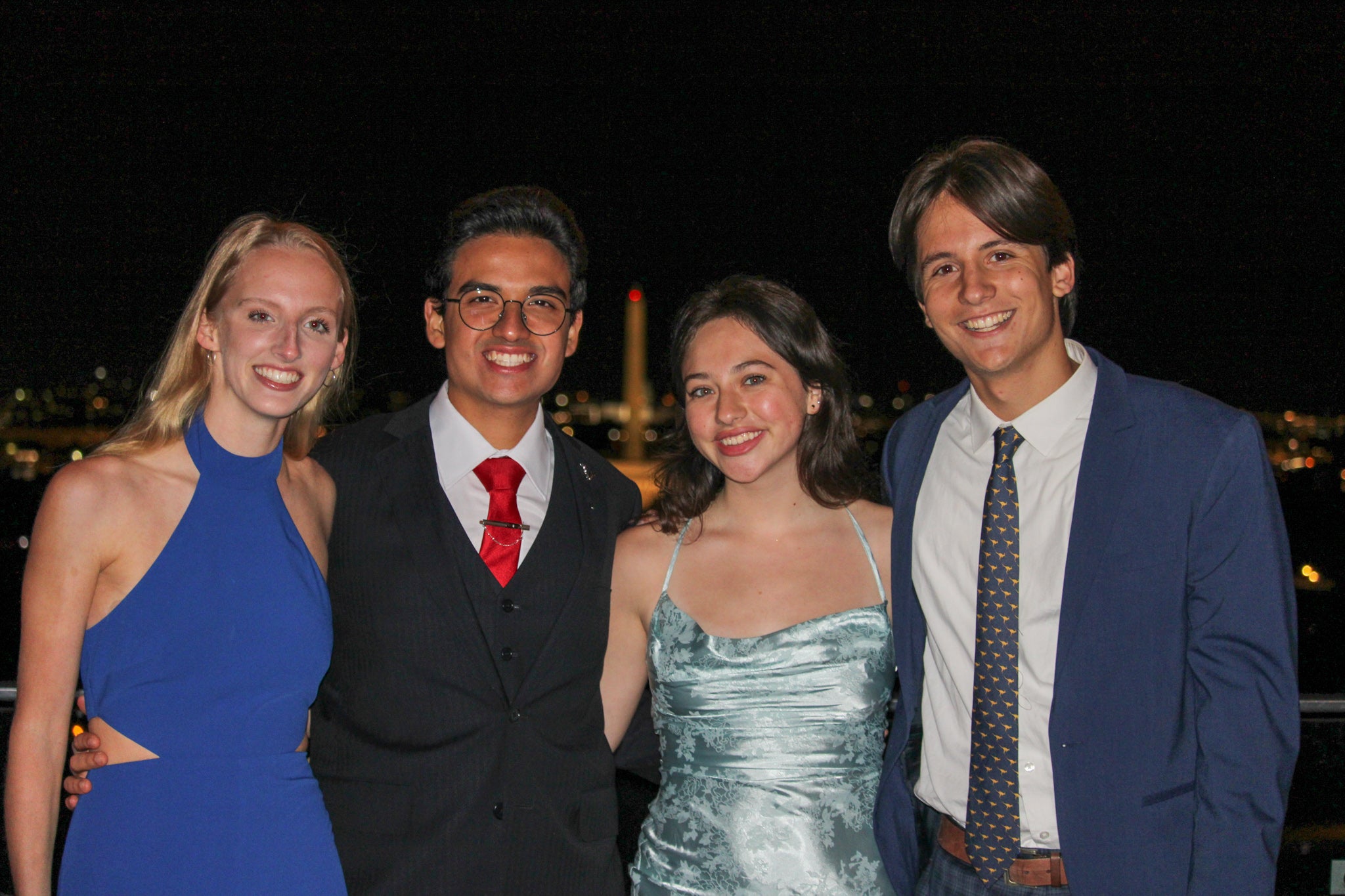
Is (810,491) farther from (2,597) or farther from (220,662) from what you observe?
(2,597)

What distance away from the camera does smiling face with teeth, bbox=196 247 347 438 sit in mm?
1955

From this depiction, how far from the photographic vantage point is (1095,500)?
6.04 ft

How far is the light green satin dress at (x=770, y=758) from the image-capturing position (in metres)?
2.15

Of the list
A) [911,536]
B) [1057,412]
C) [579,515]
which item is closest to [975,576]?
[911,536]

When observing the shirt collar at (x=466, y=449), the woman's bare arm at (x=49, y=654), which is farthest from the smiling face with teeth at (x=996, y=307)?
the woman's bare arm at (x=49, y=654)

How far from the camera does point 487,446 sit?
240 cm

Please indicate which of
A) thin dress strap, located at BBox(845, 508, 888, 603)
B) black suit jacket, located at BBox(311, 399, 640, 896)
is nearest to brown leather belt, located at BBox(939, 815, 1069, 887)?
thin dress strap, located at BBox(845, 508, 888, 603)

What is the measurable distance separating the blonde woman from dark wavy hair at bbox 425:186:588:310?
1.52ft

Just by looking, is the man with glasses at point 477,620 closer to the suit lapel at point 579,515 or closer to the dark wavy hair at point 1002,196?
the suit lapel at point 579,515

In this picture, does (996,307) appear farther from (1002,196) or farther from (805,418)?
(805,418)

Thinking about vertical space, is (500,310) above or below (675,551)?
above

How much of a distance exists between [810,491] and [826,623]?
377 millimetres

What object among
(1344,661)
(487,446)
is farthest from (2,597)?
(1344,661)

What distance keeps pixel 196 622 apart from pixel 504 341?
89 centimetres
